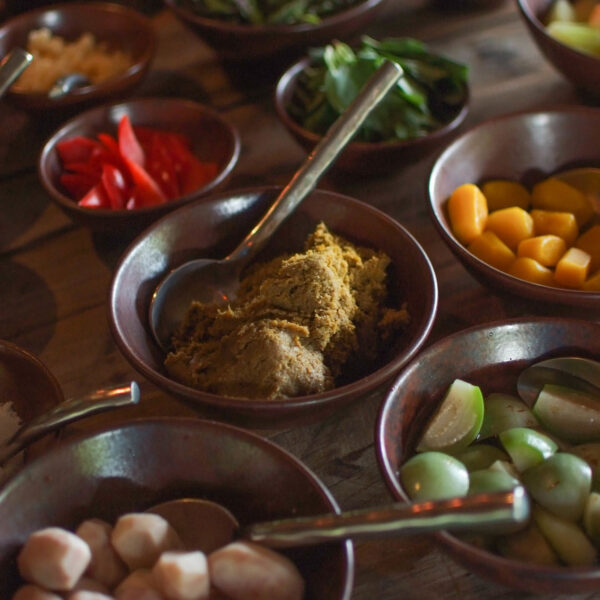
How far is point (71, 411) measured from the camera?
2.75ft

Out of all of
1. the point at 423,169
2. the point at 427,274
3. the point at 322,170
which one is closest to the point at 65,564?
the point at 427,274

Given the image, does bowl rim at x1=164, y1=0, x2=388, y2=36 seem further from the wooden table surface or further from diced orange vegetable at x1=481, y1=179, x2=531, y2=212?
diced orange vegetable at x1=481, y1=179, x2=531, y2=212

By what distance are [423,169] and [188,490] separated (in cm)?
90

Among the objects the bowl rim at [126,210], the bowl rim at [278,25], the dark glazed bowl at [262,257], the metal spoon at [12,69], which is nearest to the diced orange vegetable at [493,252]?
the dark glazed bowl at [262,257]

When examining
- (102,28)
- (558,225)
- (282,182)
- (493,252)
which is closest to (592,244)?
(558,225)

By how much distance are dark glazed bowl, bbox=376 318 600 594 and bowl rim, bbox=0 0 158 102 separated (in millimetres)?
990

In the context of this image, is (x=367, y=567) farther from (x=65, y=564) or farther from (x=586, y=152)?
(x=586, y=152)

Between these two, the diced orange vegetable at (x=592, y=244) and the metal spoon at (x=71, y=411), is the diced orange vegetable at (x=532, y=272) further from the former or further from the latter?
the metal spoon at (x=71, y=411)

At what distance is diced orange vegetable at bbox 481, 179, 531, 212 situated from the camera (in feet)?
4.16

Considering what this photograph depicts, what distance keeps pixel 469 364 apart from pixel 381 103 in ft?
2.12

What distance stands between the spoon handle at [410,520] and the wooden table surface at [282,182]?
181 millimetres

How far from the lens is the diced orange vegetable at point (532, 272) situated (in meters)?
1.09

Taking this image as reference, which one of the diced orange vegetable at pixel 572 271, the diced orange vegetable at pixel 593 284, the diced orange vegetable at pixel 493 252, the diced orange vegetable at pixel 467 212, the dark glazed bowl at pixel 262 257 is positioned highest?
the dark glazed bowl at pixel 262 257

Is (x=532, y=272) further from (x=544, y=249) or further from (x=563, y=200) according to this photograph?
(x=563, y=200)
